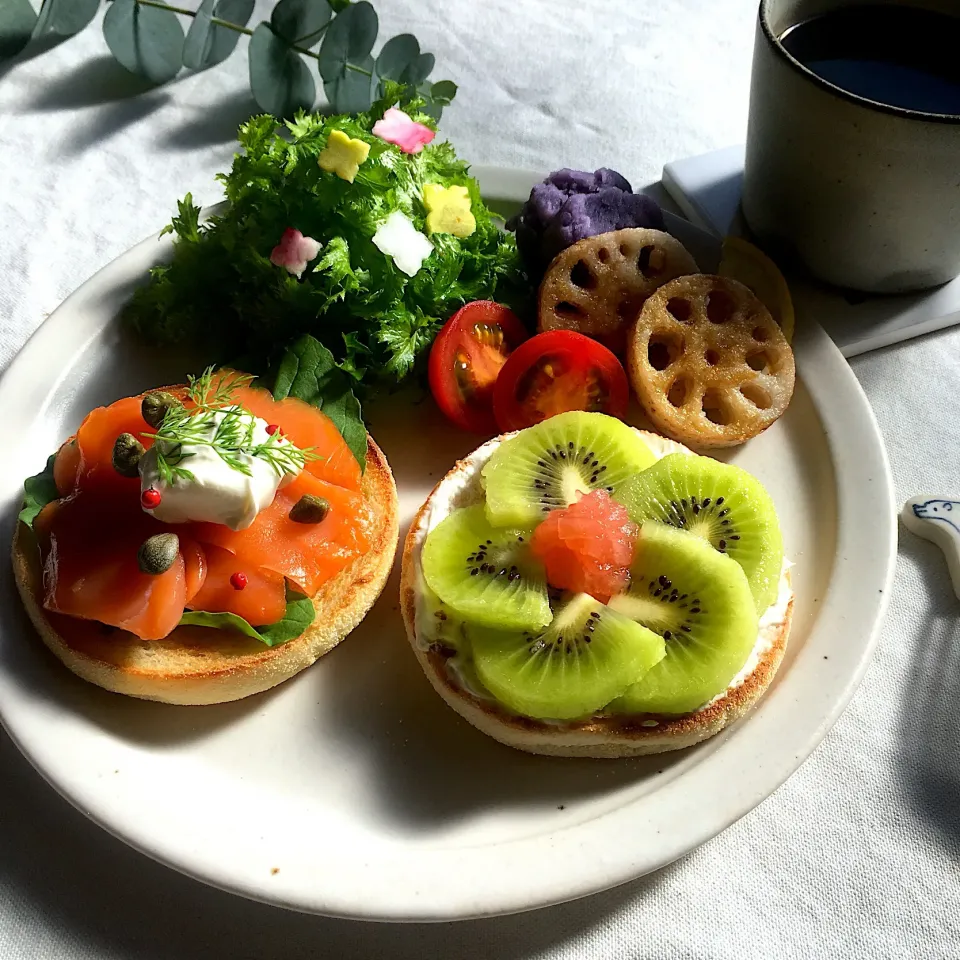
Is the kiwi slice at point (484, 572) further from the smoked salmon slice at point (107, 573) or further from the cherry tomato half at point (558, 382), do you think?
the smoked salmon slice at point (107, 573)

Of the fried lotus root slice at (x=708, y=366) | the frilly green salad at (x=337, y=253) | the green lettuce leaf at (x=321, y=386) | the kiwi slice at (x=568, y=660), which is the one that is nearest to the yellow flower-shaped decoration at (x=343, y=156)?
the frilly green salad at (x=337, y=253)

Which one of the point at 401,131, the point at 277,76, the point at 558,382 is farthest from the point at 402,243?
the point at 277,76

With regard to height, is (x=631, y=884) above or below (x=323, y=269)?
below

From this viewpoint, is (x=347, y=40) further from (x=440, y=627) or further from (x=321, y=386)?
(x=440, y=627)

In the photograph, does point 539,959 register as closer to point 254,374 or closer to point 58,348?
point 254,374

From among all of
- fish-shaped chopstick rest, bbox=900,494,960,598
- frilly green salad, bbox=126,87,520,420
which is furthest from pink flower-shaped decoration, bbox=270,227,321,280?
fish-shaped chopstick rest, bbox=900,494,960,598
